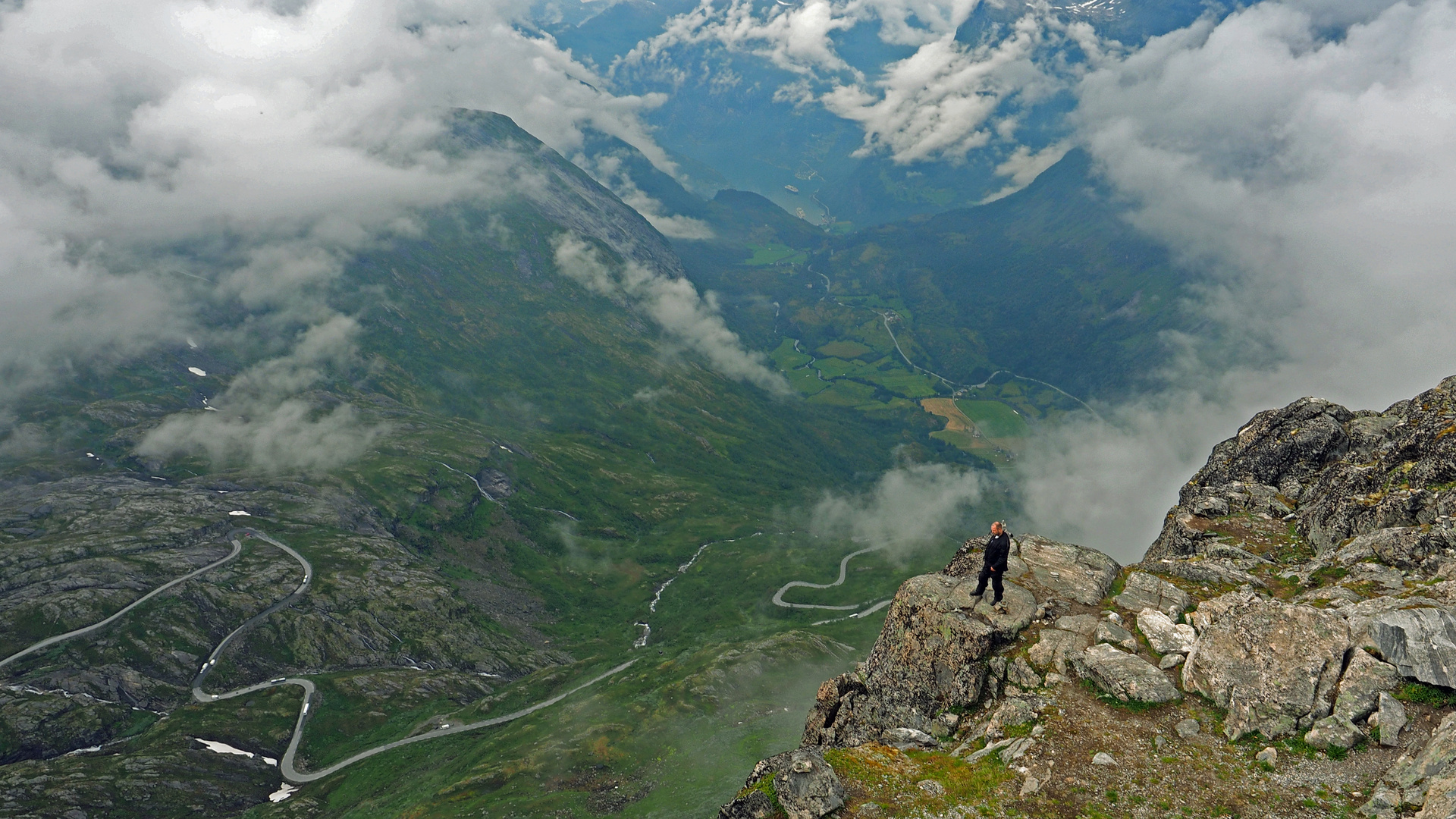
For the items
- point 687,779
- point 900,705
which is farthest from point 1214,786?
point 687,779

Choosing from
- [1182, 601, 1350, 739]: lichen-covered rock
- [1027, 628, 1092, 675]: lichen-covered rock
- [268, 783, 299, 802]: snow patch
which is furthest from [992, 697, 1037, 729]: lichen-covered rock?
[268, 783, 299, 802]: snow patch

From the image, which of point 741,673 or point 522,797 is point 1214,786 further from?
point 741,673

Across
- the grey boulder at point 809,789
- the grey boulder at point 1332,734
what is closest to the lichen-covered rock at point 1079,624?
the grey boulder at point 1332,734

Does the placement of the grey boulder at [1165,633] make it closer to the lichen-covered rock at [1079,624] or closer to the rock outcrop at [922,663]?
the lichen-covered rock at [1079,624]

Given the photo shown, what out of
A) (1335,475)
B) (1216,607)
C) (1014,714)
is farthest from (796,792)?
(1335,475)

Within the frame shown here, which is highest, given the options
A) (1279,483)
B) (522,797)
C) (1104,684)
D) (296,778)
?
(1279,483)

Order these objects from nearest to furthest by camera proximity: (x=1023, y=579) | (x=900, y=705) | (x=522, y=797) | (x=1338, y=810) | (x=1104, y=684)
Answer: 1. (x=1338, y=810)
2. (x=1104, y=684)
3. (x=900, y=705)
4. (x=1023, y=579)
5. (x=522, y=797)
